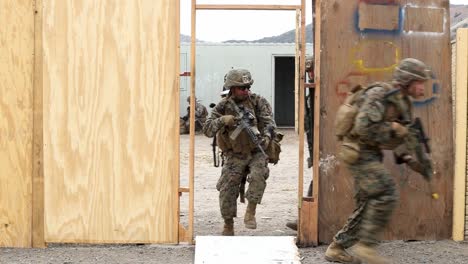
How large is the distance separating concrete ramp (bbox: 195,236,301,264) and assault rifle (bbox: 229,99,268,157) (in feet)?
3.46

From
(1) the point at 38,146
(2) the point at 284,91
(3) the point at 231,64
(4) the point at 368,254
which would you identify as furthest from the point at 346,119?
(2) the point at 284,91

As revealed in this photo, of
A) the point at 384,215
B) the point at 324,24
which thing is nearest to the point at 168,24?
the point at 324,24

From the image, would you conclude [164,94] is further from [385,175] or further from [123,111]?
[385,175]

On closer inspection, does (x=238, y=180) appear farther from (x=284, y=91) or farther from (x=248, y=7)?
(x=284, y=91)

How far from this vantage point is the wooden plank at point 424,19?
22.7 ft

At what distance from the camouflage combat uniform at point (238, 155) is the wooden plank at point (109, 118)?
28.8 inches

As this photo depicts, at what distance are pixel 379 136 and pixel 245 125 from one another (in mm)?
2251

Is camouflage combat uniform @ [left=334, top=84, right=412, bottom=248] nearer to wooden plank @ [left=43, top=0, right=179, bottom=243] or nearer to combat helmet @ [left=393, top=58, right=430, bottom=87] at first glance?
combat helmet @ [left=393, top=58, right=430, bottom=87]

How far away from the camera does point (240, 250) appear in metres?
6.59

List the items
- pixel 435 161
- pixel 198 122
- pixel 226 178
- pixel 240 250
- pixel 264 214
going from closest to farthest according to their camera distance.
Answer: pixel 240 250, pixel 435 161, pixel 226 178, pixel 264 214, pixel 198 122

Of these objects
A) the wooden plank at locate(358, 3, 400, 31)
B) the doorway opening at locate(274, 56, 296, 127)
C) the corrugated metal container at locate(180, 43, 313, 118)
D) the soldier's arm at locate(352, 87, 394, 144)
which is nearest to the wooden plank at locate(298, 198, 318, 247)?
the soldier's arm at locate(352, 87, 394, 144)

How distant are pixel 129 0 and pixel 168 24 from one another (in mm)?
397

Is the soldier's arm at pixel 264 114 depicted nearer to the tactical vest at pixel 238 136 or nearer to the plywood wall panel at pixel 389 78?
the tactical vest at pixel 238 136

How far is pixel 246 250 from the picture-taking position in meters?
6.59
